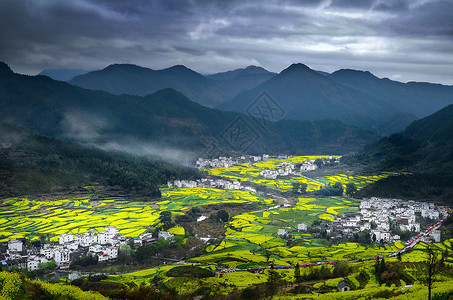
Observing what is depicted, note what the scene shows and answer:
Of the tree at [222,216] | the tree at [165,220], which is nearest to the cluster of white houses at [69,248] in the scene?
the tree at [165,220]

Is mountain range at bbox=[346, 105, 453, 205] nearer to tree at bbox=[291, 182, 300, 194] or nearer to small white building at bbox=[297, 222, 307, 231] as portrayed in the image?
tree at bbox=[291, 182, 300, 194]

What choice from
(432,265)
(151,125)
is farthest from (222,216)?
(151,125)

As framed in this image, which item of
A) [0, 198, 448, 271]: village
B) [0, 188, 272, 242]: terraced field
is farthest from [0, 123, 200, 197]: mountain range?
[0, 198, 448, 271]: village

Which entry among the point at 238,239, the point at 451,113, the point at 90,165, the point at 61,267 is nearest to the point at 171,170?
the point at 90,165

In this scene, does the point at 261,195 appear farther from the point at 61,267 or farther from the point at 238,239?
the point at 61,267

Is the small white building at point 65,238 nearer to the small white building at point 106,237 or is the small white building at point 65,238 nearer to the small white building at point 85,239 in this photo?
the small white building at point 85,239
